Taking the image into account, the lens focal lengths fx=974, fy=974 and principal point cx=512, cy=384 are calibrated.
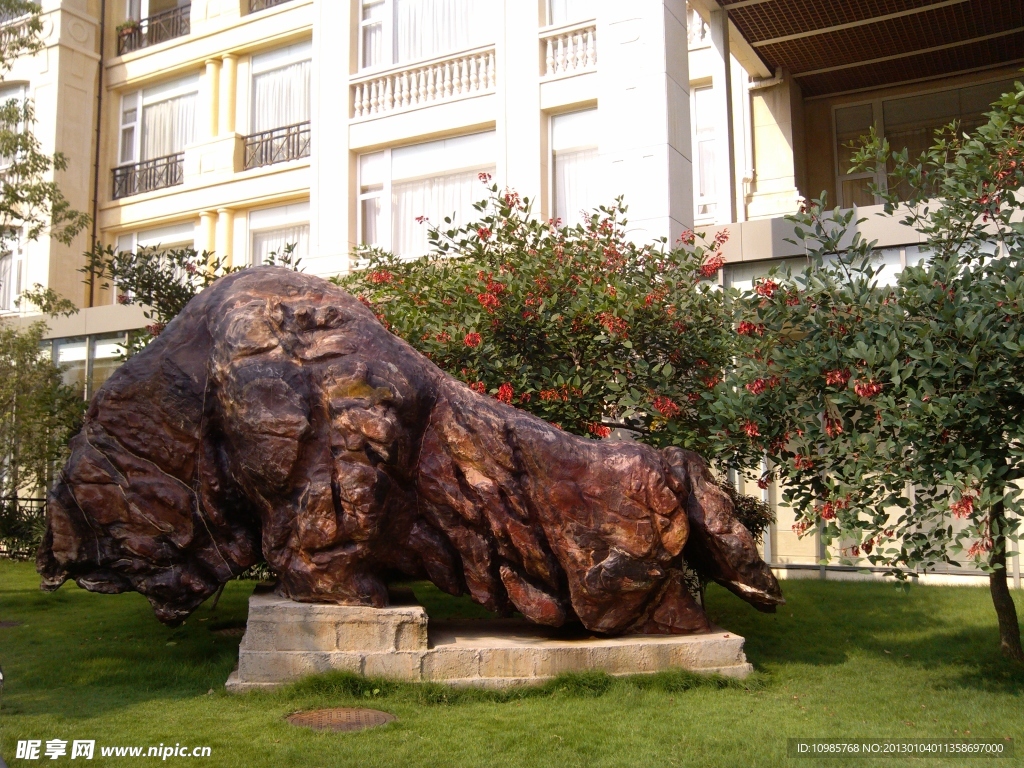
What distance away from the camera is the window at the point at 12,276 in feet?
74.6

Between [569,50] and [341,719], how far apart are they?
12.8 metres

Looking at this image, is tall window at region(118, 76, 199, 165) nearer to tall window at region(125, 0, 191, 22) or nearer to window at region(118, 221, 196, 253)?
window at region(118, 221, 196, 253)

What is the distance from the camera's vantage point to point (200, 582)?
8.02 meters

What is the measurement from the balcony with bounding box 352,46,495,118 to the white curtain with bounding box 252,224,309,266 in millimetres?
3236

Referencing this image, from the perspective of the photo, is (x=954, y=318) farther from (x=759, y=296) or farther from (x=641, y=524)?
(x=641, y=524)

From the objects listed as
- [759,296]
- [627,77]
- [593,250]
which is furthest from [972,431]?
[627,77]

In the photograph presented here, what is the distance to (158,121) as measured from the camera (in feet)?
76.6

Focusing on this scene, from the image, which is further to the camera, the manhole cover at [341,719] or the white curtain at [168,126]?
the white curtain at [168,126]

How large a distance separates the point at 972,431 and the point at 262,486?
211 inches

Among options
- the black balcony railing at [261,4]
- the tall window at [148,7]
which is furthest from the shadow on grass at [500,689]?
the tall window at [148,7]

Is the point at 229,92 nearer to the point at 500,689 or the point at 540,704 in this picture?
the point at 500,689

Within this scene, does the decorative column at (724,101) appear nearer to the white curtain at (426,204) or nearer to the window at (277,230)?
the white curtain at (426,204)

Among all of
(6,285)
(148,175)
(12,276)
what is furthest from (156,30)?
(6,285)

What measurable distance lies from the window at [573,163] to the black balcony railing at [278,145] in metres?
6.80
